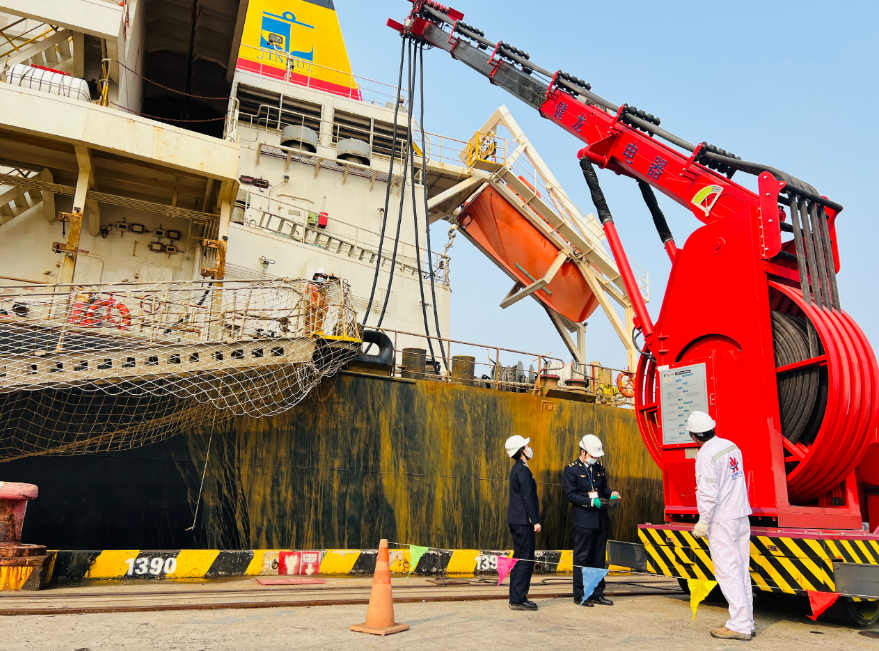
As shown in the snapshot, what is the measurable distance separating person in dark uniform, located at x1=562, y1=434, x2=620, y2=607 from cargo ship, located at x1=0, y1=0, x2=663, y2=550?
346 cm

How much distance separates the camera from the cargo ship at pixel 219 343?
8.21 meters

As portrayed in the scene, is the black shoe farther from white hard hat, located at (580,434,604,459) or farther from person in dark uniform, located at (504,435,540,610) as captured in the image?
white hard hat, located at (580,434,604,459)

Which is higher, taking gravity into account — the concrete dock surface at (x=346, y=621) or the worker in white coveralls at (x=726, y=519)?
the worker in white coveralls at (x=726, y=519)

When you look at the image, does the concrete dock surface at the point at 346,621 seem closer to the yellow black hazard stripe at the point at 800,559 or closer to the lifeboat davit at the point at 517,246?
the yellow black hazard stripe at the point at 800,559

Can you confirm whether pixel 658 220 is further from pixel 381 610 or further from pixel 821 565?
pixel 381 610

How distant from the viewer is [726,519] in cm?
540

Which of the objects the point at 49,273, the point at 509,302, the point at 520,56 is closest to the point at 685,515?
the point at 520,56

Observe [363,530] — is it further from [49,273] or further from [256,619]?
[49,273]

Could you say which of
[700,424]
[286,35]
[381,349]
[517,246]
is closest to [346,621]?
[700,424]

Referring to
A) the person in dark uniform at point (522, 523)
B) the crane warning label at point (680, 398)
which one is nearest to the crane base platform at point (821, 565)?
the crane warning label at point (680, 398)

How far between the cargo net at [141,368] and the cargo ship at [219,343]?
35mm

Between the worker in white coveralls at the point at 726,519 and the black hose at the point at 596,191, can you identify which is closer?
the worker in white coveralls at the point at 726,519

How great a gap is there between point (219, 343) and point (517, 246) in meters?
12.4

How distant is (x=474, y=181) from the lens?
19.0 meters
